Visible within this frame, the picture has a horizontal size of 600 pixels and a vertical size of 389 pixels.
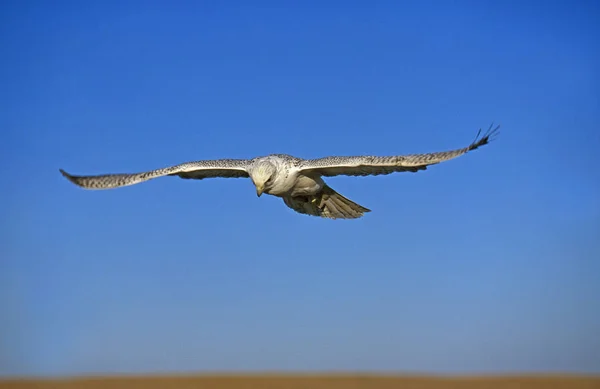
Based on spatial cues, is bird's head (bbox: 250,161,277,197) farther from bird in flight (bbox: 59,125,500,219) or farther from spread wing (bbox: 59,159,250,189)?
spread wing (bbox: 59,159,250,189)

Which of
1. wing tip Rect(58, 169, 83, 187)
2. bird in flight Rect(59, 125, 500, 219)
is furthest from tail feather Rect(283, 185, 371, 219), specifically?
wing tip Rect(58, 169, 83, 187)

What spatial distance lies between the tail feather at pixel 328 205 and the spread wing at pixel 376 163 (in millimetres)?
1025

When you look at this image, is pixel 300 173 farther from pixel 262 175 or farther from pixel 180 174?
pixel 180 174

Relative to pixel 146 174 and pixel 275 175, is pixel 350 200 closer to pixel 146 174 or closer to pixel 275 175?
pixel 275 175

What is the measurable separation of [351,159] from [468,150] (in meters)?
2.11

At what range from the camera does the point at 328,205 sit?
15.7m

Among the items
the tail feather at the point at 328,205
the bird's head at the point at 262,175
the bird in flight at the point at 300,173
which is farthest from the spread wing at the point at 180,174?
the tail feather at the point at 328,205

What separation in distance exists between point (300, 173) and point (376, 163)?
5.68 ft

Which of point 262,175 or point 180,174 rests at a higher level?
point 180,174

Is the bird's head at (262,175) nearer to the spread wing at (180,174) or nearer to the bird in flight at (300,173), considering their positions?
the bird in flight at (300,173)

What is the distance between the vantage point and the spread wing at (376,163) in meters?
12.9

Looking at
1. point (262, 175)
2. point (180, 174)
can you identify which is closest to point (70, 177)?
point (180, 174)

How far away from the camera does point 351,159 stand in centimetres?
1375

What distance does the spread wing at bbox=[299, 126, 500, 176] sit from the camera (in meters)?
12.9
